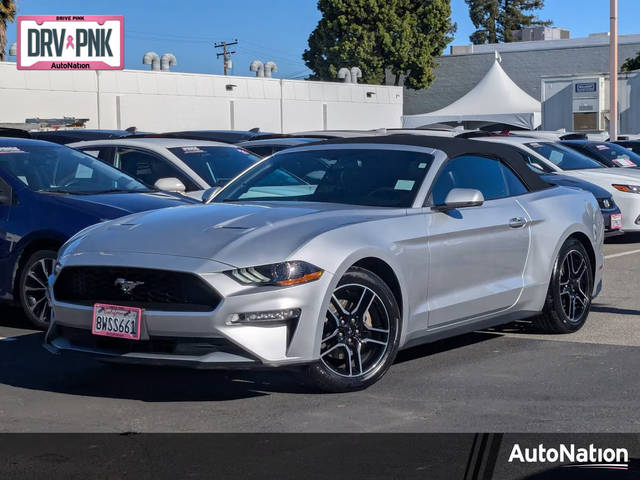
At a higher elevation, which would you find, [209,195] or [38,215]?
[209,195]

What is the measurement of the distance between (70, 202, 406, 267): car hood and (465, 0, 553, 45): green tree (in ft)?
314

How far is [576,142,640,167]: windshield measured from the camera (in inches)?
666

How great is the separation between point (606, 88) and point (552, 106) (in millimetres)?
2386

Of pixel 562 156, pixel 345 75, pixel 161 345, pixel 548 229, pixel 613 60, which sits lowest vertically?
pixel 161 345

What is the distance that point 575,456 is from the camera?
16.1 ft

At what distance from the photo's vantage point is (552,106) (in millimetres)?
46875

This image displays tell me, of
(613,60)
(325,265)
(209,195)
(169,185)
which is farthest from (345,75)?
(325,265)

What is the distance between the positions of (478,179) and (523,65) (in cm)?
6221

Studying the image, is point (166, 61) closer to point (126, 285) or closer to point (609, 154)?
point (609, 154)

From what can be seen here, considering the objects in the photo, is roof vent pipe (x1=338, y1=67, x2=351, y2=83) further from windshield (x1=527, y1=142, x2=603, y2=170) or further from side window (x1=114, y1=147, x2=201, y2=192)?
side window (x1=114, y1=147, x2=201, y2=192)

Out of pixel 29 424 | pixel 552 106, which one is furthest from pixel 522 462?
pixel 552 106

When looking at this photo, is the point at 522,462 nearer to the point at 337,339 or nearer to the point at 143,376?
the point at 337,339

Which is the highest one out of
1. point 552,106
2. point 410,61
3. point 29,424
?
point 410,61

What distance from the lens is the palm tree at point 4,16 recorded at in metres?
41.0
